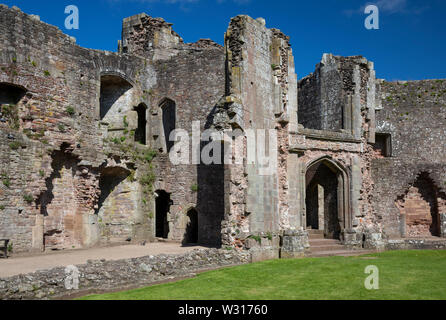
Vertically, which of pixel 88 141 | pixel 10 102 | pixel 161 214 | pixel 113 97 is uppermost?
pixel 113 97

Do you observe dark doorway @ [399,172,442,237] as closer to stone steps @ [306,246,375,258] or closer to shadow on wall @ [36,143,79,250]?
stone steps @ [306,246,375,258]

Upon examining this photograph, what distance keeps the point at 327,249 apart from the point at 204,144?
606 cm

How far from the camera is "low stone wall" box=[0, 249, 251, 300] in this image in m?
8.19

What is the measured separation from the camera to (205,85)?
745 inches

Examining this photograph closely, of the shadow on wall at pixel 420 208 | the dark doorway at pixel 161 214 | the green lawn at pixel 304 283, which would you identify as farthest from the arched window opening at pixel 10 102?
the shadow on wall at pixel 420 208

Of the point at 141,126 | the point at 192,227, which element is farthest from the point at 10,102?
the point at 192,227

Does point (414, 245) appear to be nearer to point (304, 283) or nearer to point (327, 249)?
point (327, 249)

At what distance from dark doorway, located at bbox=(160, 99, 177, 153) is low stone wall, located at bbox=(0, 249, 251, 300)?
828cm

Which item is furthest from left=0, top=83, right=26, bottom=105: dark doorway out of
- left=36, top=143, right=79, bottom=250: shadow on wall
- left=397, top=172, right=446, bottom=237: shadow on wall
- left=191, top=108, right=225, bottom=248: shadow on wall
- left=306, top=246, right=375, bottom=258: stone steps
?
left=397, top=172, right=446, bottom=237: shadow on wall

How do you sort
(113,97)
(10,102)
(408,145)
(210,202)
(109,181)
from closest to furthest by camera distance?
(10,102), (210,202), (109,181), (113,97), (408,145)

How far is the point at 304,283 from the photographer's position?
9602mm
